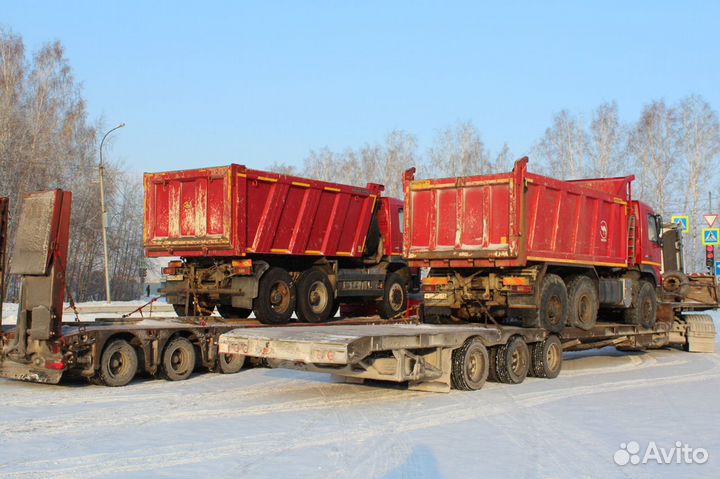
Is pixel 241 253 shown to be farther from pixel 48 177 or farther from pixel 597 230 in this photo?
pixel 48 177

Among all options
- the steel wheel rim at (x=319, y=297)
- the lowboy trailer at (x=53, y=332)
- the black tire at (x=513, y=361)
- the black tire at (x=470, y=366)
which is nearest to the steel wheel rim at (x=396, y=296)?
the steel wheel rim at (x=319, y=297)

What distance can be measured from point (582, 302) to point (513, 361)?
256cm

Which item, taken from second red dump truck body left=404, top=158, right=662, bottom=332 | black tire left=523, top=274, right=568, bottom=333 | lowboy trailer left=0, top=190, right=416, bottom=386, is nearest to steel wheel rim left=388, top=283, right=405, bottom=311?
second red dump truck body left=404, top=158, right=662, bottom=332

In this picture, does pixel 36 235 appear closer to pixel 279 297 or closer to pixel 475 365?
pixel 279 297

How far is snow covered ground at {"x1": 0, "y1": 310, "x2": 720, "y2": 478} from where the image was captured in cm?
704

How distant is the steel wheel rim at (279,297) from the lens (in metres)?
14.9

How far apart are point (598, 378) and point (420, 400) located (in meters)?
4.02

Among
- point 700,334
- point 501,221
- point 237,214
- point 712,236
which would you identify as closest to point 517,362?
point 501,221

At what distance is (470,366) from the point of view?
1152 centimetres

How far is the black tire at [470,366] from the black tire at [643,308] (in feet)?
18.1

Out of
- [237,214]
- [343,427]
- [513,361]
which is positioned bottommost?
[343,427]

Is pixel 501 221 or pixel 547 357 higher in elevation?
pixel 501 221

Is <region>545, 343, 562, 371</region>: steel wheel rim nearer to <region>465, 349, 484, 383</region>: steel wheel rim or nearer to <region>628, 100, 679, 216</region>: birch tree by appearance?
<region>465, 349, 484, 383</region>: steel wheel rim

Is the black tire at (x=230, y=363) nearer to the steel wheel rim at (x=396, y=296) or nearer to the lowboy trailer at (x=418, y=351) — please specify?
the lowboy trailer at (x=418, y=351)
